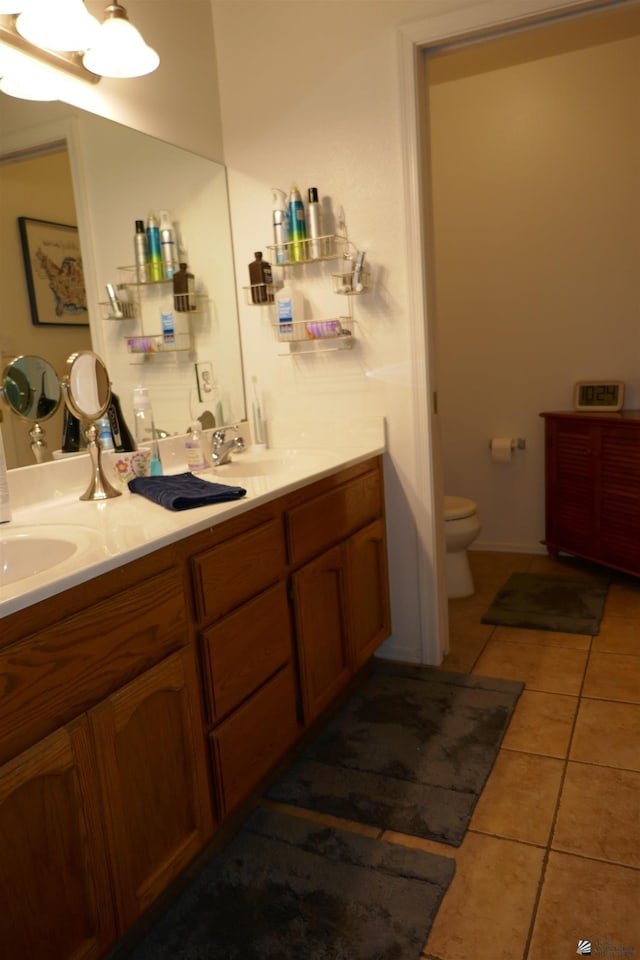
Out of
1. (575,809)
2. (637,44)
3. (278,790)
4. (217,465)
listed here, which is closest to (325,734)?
(278,790)

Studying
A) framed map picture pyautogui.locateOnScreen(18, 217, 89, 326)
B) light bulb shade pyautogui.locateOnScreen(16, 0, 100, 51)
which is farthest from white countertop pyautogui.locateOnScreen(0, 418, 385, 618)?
light bulb shade pyautogui.locateOnScreen(16, 0, 100, 51)

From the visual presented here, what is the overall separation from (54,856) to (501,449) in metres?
3.01

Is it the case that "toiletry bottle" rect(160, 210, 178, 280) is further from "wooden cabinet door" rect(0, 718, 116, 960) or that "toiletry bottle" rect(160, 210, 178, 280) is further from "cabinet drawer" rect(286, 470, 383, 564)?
"wooden cabinet door" rect(0, 718, 116, 960)

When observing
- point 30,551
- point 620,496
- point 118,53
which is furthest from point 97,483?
point 620,496

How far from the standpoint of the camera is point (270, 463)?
7.36 feet

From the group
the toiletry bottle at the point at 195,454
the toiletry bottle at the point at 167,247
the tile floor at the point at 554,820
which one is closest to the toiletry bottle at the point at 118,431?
the toiletry bottle at the point at 195,454

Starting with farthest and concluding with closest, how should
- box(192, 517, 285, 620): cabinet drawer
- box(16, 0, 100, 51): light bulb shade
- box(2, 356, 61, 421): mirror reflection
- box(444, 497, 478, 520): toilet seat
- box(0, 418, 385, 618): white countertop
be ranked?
1. box(444, 497, 478, 520): toilet seat
2. box(2, 356, 61, 421): mirror reflection
3. box(16, 0, 100, 51): light bulb shade
4. box(192, 517, 285, 620): cabinet drawer
5. box(0, 418, 385, 618): white countertop

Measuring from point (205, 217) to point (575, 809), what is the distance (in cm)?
212

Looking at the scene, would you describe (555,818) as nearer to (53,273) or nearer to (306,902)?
(306,902)

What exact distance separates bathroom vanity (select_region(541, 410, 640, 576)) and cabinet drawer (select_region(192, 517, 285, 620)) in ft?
6.42

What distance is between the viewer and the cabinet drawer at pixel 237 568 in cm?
143

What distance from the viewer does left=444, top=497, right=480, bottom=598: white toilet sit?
118 inches

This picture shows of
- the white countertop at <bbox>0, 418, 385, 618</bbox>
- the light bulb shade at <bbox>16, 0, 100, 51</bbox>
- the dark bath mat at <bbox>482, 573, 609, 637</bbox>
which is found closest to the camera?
the white countertop at <bbox>0, 418, 385, 618</bbox>

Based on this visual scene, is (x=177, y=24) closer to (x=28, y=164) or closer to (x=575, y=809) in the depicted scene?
(x=28, y=164)
